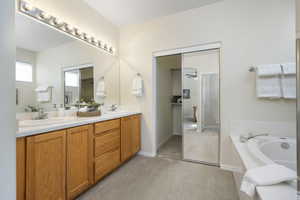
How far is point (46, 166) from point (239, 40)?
281cm

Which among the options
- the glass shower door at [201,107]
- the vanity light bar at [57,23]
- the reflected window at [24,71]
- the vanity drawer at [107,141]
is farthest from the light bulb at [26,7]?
the glass shower door at [201,107]

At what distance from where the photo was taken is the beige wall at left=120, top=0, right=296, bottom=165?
1.87 m

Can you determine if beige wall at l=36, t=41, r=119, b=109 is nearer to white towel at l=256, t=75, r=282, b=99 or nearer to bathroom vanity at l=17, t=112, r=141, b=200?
bathroom vanity at l=17, t=112, r=141, b=200

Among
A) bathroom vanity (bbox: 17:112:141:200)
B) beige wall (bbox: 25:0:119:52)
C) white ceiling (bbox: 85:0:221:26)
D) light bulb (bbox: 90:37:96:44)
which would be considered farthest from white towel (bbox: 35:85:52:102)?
white ceiling (bbox: 85:0:221:26)

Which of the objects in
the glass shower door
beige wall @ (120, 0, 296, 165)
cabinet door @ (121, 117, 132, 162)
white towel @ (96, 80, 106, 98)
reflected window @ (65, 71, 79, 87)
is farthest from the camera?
white towel @ (96, 80, 106, 98)

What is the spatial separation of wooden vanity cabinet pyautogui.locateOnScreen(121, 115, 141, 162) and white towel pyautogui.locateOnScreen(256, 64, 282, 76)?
6.64 feet

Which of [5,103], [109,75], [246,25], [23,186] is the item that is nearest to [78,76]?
[109,75]

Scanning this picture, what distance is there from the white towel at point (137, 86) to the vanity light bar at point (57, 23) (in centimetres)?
82

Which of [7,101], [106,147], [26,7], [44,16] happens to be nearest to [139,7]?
[44,16]

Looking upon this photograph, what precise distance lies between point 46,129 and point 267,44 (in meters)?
2.85

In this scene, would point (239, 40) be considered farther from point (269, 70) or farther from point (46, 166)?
point (46, 166)

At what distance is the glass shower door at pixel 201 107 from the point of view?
229cm

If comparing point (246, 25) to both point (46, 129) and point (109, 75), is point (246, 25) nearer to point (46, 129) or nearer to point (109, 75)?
point (109, 75)

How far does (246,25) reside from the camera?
2012 millimetres
